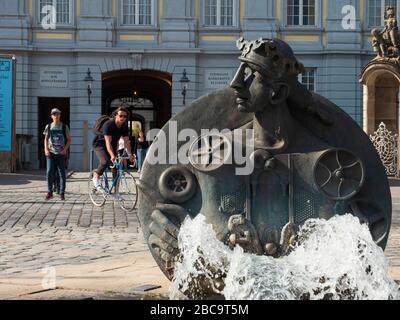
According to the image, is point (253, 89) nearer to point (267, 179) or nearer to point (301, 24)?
point (267, 179)

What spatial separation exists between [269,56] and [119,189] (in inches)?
389

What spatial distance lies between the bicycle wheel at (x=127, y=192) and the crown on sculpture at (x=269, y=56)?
9027 mm

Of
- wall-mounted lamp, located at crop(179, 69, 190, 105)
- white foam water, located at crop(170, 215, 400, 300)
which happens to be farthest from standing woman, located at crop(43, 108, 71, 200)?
wall-mounted lamp, located at crop(179, 69, 190, 105)

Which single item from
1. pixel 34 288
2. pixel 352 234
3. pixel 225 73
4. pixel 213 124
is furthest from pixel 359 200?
pixel 225 73

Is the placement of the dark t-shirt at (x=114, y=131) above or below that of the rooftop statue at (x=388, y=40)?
below

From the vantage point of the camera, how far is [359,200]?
18.7 ft

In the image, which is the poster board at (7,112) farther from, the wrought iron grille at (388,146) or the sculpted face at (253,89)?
the sculpted face at (253,89)

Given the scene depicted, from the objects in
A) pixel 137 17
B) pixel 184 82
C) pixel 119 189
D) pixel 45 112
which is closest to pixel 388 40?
pixel 184 82

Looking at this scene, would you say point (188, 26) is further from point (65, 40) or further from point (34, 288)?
point (34, 288)

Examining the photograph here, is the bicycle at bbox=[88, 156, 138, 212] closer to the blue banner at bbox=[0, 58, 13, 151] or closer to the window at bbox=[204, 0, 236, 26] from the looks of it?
the blue banner at bbox=[0, 58, 13, 151]

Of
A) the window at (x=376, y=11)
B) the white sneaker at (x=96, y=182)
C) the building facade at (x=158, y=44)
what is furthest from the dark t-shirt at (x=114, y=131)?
the window at (x=376, y=11)

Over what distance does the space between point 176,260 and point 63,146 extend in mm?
10999

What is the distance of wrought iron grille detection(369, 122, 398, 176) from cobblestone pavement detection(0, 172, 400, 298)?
403 inches

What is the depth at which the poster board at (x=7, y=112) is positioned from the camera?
90.3 ft
